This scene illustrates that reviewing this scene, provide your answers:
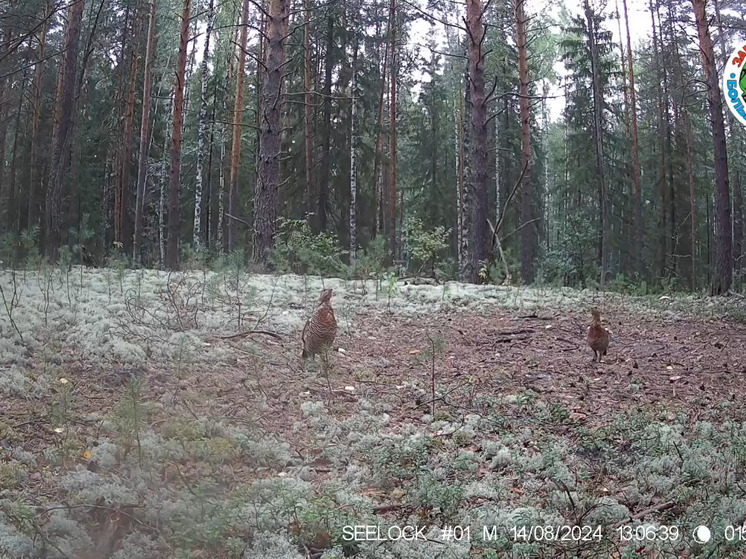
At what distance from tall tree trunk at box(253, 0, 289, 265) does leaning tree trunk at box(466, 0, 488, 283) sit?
3.75 metres

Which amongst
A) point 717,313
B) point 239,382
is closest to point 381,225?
point 717,313

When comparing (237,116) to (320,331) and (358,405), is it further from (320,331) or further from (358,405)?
(358,405)

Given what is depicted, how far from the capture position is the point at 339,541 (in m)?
2.39

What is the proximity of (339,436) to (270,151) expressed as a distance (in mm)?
7184

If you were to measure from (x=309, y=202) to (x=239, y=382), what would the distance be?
1526cm

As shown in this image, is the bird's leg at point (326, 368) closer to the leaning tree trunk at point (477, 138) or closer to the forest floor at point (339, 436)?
the forest floor at point (339, 436)

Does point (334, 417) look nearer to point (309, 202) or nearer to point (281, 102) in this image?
point (281, 102)

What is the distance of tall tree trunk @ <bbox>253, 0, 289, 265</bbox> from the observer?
388 inches

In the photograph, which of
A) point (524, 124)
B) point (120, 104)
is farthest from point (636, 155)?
point (120, 104)

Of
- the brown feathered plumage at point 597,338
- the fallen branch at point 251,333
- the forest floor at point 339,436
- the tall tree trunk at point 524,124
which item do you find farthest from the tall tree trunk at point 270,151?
the tall tree trunk at point 524,124

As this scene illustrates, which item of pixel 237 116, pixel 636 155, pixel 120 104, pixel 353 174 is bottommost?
pixel 353 174

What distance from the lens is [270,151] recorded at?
9.91 m

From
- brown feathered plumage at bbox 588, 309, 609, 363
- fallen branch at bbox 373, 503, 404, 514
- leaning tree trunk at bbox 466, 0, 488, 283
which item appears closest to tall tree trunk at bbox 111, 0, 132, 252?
leaning tree trunk at bbox 466, 0, 488, 283

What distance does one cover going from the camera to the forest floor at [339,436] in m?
2.38
